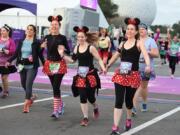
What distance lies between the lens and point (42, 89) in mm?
13219

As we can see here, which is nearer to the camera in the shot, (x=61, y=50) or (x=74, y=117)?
(x=61, y=50)

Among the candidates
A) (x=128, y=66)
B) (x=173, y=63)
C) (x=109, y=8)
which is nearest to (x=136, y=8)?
(x=109, y=8)

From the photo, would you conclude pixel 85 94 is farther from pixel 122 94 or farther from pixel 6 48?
pixel 6 48

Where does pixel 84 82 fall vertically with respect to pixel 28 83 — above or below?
above

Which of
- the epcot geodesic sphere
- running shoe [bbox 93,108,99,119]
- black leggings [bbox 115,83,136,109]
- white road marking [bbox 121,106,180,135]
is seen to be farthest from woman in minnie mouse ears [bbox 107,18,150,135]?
the epcot geodesic sphere

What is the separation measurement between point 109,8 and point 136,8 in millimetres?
13109

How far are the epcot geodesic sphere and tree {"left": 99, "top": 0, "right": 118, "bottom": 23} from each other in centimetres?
→ 356

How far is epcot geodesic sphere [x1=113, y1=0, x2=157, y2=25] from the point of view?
107m

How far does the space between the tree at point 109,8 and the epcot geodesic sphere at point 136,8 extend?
356 cm

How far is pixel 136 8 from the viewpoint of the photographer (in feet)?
357

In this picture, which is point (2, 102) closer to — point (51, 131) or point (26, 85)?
point (26, 85)

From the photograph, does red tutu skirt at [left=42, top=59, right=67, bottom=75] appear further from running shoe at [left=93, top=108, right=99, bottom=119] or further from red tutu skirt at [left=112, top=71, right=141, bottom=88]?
red tutu skirt at [left=112, top=71, right=141, bottom=88]

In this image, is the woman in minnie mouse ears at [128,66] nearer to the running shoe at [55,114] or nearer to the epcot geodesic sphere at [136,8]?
the running shoe at [55,114]

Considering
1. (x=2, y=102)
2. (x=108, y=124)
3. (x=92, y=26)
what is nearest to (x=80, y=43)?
(x=108, y=124)
